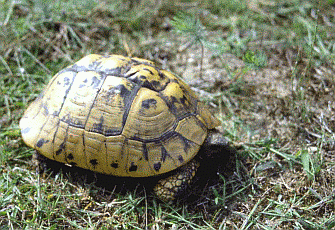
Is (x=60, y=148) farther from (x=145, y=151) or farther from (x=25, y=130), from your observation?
(x=145, y=151)

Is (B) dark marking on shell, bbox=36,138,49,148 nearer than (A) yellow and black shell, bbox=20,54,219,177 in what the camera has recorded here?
No

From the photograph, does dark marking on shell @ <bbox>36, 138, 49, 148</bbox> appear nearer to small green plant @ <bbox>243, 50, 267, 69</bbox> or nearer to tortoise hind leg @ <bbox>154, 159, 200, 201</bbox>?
tortoise hind leg @ <bbox>154, 159, 200, 201</bbox>

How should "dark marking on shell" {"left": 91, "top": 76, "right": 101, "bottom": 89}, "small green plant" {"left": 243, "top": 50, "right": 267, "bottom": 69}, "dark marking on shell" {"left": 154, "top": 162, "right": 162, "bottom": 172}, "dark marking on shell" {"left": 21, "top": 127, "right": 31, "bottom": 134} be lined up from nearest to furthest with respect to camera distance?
"dark marking on shell" {"left": 154, "top": 162, "right": 162, "bottom": 172} → "dark marking on shell" {"left": 91, "top": 76, "right": 101, "bottom": 89} → "dark marking on shell" {"left": 21, "top": 127, "right": 31, "bottom": 134} → "small green plant" {"left": 243, "top": 50, "right": 267, "bottom": 69}

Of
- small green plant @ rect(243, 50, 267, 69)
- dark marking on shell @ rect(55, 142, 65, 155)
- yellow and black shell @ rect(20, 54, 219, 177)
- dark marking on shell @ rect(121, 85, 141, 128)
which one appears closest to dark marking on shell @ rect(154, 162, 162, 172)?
yellow and black shell @ rect(20, 54, 219, 177)

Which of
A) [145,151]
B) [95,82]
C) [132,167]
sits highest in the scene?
[95,82]

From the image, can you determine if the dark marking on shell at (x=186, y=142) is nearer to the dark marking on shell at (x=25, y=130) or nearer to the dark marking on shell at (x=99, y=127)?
the dark marking on shell at (x=99, y=127)

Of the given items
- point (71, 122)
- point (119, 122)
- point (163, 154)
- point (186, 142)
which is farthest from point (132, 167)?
point (71, 122)
